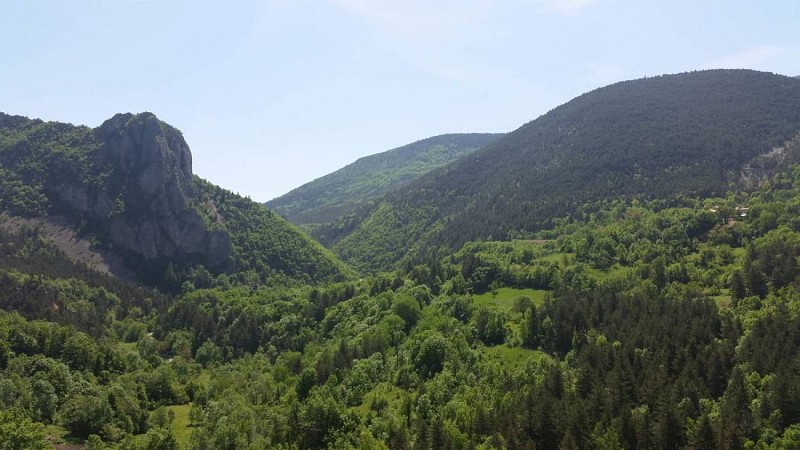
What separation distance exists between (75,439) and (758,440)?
3797 inches

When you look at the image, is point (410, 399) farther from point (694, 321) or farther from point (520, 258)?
point (520, 258)

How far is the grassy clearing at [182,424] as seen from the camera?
95750 millimetres

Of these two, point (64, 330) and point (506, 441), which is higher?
point (64, 330)

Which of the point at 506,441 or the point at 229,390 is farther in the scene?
the point at 229,390

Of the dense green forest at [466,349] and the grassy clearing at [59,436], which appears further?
the grassy clearing at [59,436]

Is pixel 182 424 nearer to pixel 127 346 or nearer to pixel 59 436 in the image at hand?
pixel 59 436

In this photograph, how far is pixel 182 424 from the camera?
4119 inches

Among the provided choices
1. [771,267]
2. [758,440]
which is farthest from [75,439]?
[771,267]

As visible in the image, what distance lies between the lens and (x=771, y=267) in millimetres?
120438

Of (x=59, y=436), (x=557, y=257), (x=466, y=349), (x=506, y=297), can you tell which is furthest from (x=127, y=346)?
(x=557, y=257)

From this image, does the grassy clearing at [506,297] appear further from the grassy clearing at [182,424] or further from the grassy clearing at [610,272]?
the grassy clearing at [182,424]

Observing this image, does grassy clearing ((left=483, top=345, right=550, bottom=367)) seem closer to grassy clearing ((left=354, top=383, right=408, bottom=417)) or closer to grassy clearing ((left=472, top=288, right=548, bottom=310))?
grassy clearing ((left=354, top=383, right=408, bottom=417))

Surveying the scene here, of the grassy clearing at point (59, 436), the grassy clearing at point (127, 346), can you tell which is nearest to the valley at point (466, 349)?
the grassy clearing at point (59, 436)

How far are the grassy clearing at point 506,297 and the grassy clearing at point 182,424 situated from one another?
7547cm
